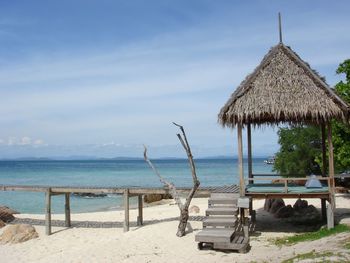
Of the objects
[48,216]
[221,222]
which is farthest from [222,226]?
[48,216]

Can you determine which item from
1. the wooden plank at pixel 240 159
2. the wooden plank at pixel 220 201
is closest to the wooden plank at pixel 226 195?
the wooden plank at pixel 220 201

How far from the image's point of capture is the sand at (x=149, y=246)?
10.5 meters

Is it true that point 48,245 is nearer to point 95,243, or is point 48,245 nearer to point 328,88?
point 95,243

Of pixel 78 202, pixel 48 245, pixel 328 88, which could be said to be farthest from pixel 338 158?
pixel 78 202

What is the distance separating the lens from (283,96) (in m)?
12.5

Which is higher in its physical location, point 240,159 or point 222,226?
point 240,159

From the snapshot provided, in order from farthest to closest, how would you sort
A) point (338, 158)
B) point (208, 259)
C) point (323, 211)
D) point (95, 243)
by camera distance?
point (338, 158)
point (323, 211)
point (95, 243)
point (208, 259)

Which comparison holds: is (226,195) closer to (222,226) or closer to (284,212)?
(222,226)

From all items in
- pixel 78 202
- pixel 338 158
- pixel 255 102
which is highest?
pixel 255 102

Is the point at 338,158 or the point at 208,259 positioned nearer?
the point at 208,259

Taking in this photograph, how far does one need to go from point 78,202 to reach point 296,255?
23.9 meters

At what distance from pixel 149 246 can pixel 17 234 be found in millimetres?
4798

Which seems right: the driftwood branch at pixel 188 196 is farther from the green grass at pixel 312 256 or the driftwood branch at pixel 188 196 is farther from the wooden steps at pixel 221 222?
the green grass at pixel 312 256

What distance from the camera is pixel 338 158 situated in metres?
18.1
